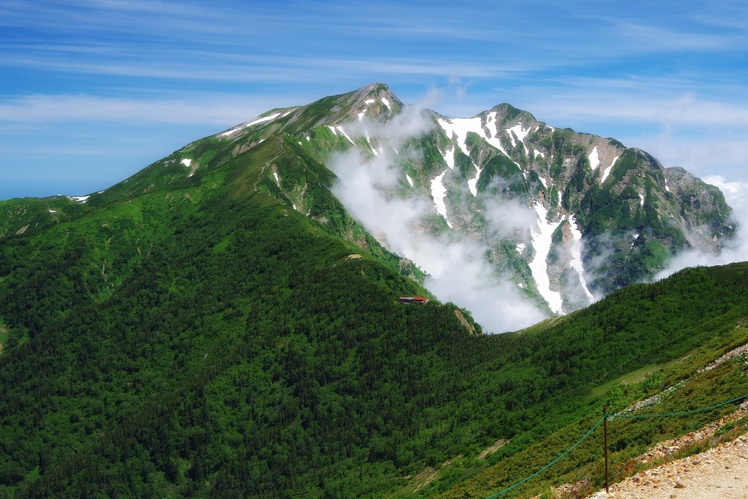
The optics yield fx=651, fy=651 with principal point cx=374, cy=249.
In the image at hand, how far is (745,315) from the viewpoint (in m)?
114

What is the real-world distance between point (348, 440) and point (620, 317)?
81.4 meters

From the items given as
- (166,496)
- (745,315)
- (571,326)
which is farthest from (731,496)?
(166,496)

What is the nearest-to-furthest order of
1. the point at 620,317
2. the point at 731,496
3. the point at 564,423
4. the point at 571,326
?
the point at 731,496 < the point at 564,423 < the point at 620,317 < the point at 571,326

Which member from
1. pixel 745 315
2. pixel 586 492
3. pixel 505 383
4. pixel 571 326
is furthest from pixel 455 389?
pixel 586 492

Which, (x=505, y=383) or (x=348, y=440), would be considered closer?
(x=505, y=383)

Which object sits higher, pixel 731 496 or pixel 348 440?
pixel 731 496

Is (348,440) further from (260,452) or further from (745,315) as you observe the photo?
(745,315)

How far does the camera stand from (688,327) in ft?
424

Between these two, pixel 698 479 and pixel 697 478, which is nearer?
pixel 698 479

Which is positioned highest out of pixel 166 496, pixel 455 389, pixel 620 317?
pixel 620 317

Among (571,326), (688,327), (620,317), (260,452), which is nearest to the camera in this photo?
(688,327)

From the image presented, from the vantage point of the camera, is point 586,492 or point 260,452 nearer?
point 586,492

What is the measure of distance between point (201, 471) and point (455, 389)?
8488 centimetres

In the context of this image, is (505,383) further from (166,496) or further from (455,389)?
(166,496)
